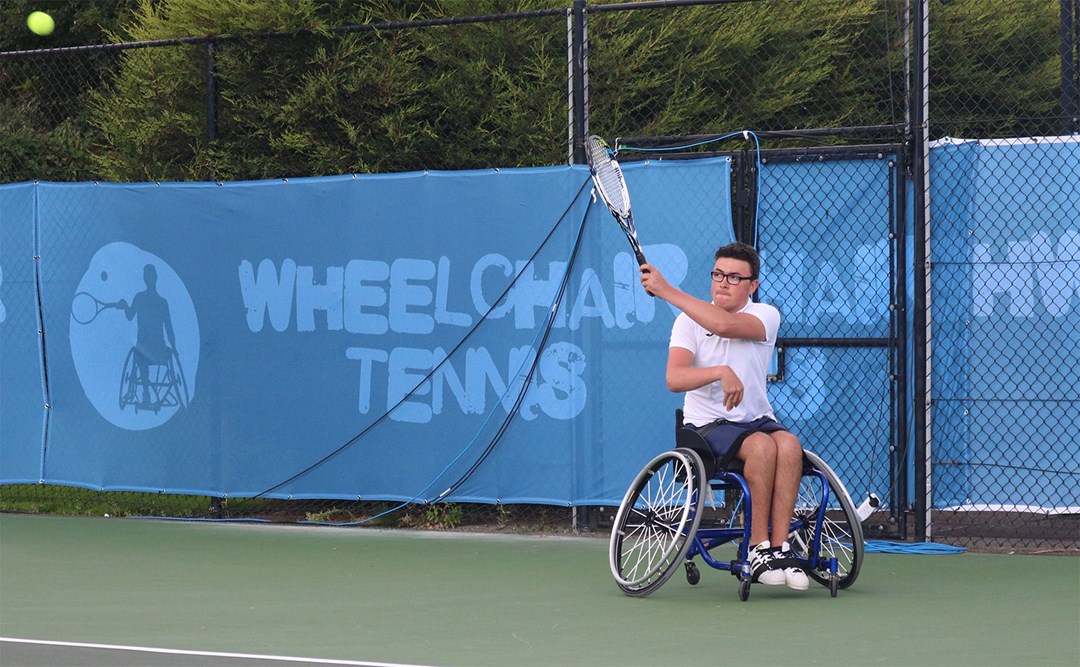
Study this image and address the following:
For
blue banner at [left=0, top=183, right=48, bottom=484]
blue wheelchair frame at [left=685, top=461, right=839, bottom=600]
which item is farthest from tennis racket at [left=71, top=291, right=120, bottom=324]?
→ blue wheelchair frame at [left=685, top=461, right=839, bottom=600]

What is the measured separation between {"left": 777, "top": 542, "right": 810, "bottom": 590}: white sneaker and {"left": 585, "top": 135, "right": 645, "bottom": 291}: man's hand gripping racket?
1300mm

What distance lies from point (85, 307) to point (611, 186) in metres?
3.95

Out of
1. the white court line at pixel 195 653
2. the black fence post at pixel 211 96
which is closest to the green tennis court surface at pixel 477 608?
the white court line at pixel 195 653

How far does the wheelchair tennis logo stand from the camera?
870 cm

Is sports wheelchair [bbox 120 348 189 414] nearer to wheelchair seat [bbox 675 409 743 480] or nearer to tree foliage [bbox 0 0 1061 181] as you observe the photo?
tree foliage [bbox 0 0 1061 181]

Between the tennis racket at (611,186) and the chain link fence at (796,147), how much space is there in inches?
46.9

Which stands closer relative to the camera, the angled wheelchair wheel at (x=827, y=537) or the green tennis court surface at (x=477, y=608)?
the green tennis court surface at (x=477, y=608)

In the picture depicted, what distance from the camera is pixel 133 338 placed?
8.85 metres

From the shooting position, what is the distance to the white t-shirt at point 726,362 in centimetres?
611

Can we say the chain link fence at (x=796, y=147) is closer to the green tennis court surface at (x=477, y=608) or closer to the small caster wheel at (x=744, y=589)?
the green tennis court surface at (x=477, y=608)

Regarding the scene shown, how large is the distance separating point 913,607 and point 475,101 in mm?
5904

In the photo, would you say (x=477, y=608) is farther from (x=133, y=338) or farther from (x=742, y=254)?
(x=133, y=338)

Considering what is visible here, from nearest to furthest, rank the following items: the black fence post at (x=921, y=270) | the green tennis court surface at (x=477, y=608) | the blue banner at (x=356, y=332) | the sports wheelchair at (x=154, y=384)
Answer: the green tennis court surface at (x=477, y=608) < the black fence post at (x=921, y=270) < the blue banner at (x=356, y=332) < the sports wheelchair at (x=154, y=384)

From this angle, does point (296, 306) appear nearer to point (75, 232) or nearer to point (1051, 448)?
point (75, 232)
